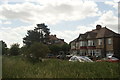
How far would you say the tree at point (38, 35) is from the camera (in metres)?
78.8

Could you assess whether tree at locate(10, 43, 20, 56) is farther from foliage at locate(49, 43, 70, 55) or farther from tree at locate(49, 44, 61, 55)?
tree at locate(49, 44, 61, 55)

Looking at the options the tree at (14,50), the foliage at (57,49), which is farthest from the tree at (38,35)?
the tree at (14,50)

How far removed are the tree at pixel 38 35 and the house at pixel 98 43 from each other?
47.8ft

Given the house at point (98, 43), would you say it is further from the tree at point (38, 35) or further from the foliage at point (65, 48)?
the tree at point (38, 35)

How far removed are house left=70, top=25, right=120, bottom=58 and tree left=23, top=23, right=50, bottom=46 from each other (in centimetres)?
1458

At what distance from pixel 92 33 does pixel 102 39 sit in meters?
5.92

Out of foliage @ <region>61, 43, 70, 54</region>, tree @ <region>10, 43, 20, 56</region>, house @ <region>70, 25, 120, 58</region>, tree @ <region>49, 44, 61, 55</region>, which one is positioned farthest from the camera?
foliage @ <region>61, 43, 70, 54</region>

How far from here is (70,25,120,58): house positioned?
52.1 meters

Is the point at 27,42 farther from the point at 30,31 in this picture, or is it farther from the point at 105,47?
the point at 105,47

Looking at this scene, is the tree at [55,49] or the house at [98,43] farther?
the tree at [55,49]

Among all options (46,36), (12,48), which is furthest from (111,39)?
(46,36)

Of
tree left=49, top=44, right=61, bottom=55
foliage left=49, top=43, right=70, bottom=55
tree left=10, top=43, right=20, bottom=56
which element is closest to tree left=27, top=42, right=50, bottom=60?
tree left=10, top=43, right=20, bottom=56

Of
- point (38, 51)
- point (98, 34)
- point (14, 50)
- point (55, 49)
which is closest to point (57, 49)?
point (55, 49)

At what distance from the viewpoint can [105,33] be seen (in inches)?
2179
